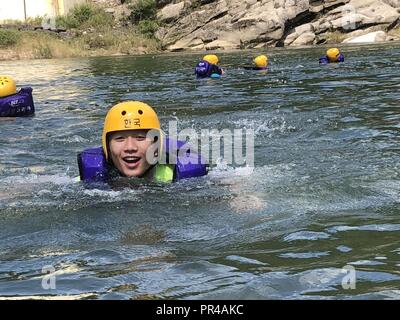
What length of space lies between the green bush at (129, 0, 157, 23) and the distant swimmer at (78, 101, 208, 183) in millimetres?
43653

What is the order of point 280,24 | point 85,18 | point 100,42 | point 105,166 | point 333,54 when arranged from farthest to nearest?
1. point 85,18
2. point 100,42
3. point 280,24
4. point 333,54
5. point 105,166

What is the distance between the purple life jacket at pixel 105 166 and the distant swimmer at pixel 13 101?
21.3ft

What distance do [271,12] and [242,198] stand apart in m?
38.6

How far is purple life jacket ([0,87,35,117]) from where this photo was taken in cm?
1204

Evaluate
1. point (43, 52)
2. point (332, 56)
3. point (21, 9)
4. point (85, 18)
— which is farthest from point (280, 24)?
point (332, 56)

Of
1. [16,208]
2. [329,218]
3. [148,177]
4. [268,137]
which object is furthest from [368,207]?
[268,137]

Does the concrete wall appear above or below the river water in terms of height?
above

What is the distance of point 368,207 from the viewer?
5.00m

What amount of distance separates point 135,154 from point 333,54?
1678 cm

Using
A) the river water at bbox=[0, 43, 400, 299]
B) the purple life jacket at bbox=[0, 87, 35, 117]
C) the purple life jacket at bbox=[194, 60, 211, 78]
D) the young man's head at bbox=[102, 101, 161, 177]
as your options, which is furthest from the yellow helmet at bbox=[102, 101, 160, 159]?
the purple life jacket at bbox=[194, 60, 211, 78]

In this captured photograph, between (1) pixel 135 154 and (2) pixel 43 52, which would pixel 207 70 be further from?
(2) pixel 43 52

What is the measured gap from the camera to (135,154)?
5832 mm

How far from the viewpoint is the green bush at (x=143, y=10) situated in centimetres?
4831

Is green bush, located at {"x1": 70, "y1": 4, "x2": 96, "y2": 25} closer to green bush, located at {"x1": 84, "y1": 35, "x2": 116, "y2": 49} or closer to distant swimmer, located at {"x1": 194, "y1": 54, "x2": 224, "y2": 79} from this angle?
green bush, located at {"x1": 84, "y1": 35, "x2": 116, "y2": 49}
